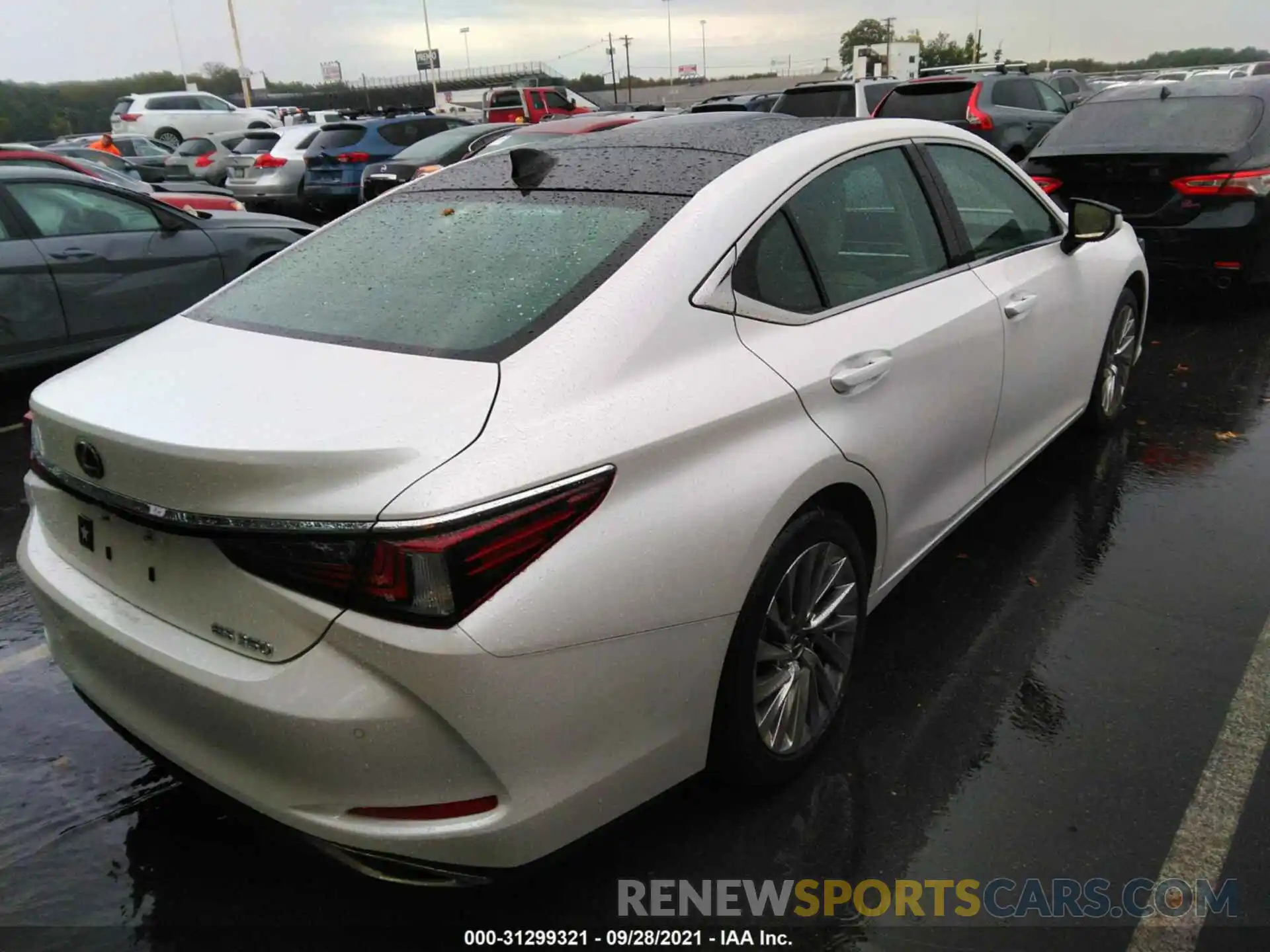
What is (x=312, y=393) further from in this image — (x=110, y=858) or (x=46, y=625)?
(x=110, y=858)

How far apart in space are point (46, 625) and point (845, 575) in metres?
1.98

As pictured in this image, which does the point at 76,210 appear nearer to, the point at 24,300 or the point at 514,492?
the point at 24,300

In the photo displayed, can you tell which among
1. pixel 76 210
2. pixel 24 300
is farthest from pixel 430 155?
pixel 24 300

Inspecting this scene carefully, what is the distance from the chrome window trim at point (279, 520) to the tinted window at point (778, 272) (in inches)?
30.4

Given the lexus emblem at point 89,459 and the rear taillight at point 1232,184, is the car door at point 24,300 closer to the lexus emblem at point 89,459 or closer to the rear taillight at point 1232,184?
the lexus emblem at point 89,459

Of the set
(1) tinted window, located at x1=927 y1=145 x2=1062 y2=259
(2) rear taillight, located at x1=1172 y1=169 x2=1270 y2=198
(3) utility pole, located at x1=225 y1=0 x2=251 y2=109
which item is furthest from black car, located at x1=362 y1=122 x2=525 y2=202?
(3) utility pole, located at x1=225 y1=0 x2=251 y2=109

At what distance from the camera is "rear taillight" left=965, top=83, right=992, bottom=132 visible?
12250 mm

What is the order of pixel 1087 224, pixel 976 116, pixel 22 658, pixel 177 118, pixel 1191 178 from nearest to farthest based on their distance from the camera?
pixel 22 658 → pixel 1087 224 → pixel 1191 178 → pixel 976 116 → pixel 177 118

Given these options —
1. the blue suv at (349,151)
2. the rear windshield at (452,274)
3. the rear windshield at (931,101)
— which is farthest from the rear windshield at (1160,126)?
the blue suv at (349,151)

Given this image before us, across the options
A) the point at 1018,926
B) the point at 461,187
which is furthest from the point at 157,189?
the point at 1018,926

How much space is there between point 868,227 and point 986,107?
1090 cm

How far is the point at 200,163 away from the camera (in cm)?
2078

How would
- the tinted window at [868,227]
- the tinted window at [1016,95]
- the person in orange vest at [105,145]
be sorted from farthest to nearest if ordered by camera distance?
1. the person in orange vest at [105,145]
2. the tinted window at [1016,95]
3. the tinted window at [868,227]

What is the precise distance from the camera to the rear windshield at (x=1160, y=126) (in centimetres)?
701
